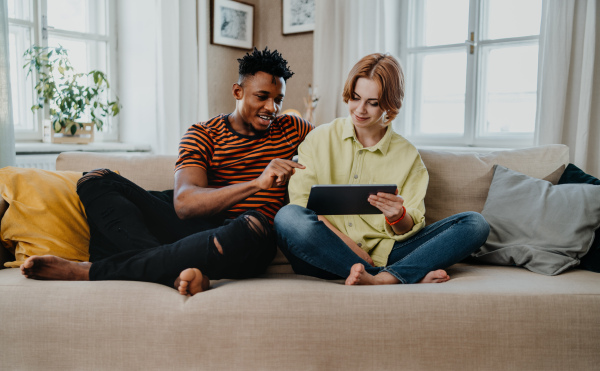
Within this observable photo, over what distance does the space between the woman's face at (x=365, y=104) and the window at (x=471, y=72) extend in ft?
5.65

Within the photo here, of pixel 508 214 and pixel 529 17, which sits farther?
pixel 529 17

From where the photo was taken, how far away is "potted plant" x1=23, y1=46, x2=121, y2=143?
10.8 feet

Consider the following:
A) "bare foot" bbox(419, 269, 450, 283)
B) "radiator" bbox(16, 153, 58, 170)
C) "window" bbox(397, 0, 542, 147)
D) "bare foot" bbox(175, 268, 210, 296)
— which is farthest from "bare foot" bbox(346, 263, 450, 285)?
"radiator" bbox(16, 153, 58, 170)

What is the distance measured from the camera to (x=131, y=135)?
12.8 ft

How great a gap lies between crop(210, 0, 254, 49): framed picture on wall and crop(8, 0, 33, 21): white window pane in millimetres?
1199

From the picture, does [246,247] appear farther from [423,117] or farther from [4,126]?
[423,117]

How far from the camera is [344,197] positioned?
1523 mm

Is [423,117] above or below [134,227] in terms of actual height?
above

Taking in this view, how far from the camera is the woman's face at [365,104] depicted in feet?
5.85

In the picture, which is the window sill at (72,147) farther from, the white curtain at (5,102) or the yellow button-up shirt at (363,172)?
the yellow button-up shirt at (363,172)

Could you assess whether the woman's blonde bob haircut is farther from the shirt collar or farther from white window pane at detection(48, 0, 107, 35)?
white window pane at detection(48, 0, 107, 35)

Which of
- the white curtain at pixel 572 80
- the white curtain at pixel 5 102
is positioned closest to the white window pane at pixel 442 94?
the white curtain at pixel 572 80

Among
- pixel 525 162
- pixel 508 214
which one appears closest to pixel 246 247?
pixel 508 214

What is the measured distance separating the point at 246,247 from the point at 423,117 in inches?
94.1
